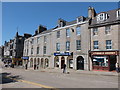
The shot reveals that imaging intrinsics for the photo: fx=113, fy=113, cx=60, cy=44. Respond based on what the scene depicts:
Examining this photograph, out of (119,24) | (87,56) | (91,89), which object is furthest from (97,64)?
(91,89)

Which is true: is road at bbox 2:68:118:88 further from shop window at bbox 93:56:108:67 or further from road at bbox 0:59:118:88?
shop window at bbox 93:56:108:67

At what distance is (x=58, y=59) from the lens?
27500 millimetres

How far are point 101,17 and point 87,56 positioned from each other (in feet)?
26.7

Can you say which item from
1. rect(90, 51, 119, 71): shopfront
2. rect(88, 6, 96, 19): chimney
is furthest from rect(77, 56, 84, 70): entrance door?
rect(88, 6, 96, 19): chimney

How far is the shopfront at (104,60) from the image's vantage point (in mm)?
19731

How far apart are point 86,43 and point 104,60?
4.66m

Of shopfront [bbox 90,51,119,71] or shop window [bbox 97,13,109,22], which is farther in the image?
shop window [bbox 97,13,109,22]

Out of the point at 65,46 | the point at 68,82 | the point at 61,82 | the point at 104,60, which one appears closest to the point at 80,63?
the point at 104,60

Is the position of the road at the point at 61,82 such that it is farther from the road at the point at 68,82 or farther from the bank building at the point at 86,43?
the bank building at the point at 86,43

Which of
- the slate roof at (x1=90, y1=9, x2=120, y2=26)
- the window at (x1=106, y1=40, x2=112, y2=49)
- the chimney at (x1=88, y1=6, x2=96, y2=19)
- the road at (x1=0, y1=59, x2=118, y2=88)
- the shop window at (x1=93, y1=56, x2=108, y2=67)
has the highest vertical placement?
the chimney at (x1=88, y1=6, x2=96, y2=19)

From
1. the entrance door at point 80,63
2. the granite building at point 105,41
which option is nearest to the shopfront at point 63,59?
the entrance door at point 80,63

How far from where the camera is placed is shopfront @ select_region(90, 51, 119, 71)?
64.7ft

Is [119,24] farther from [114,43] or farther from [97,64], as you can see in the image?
[97,64]

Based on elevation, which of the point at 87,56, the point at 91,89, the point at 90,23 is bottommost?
the point at 91,89
